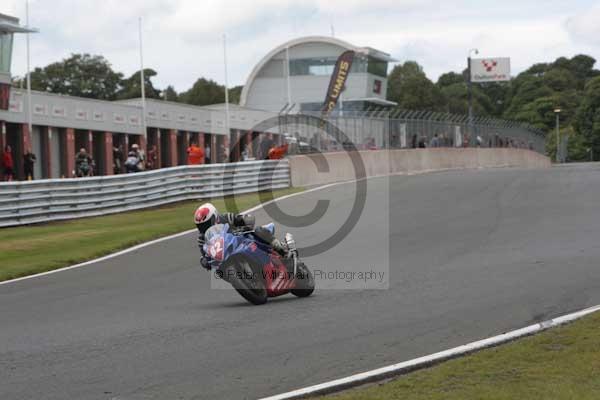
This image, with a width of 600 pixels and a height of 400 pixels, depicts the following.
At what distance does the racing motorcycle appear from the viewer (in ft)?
33.2

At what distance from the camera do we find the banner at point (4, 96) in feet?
119

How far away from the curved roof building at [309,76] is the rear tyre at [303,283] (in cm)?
7041

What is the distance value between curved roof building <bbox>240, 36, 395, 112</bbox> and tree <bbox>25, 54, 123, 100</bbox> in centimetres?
2252

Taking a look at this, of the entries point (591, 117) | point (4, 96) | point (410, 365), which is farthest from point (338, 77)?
point (591, 117)

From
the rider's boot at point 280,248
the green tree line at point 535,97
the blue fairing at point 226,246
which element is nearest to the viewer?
the blue fairing at point 226,246

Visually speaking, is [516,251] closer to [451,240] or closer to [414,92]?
[451,240]

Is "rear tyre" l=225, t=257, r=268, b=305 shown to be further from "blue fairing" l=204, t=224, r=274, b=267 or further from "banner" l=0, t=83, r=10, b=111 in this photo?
"banner" l=0, t=83, r=10, b=111

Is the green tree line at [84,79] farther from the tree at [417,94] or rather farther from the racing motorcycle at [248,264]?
the racing motorcycle at [248,264]

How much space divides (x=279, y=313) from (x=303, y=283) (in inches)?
48.9

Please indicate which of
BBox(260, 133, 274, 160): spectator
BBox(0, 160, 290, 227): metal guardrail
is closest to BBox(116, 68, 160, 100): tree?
BBox(260, 133, 274, 160): spectator

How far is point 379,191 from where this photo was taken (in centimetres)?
2848

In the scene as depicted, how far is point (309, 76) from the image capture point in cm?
8300

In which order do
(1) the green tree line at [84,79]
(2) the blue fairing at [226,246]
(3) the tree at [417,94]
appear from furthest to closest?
(3) the tree at [417,94]
(1) the green tree line at [84,79]
(2) the blue fairing at [226,246]

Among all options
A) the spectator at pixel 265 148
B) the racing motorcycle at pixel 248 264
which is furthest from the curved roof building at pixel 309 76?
the racing motorcycle at pixel 248 264
